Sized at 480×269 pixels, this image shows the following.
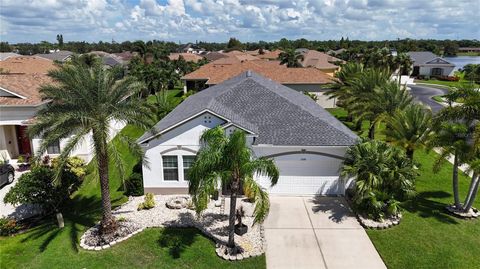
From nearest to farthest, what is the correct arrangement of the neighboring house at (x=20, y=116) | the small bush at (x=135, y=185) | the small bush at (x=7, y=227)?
the small bush at (x=7, y=227)
the small bush at (x=135, y=185)
the neighboring house at (x=20, y=116)

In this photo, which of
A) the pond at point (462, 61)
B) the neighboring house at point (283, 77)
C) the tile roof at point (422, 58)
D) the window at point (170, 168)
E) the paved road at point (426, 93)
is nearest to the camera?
the window at point (170, 168)

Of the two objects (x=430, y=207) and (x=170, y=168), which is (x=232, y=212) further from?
(x=430, y=207)

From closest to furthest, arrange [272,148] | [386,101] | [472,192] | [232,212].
→ [232,212]
[472,192]
[272,148]
[386,101]

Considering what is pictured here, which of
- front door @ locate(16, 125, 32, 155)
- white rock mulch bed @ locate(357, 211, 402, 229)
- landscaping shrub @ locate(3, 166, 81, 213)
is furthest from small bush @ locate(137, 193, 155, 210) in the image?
front door @ locate(16, 125, 32, 155)

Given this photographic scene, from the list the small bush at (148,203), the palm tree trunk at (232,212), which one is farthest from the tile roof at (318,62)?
the palm tree trunk at (232,212)

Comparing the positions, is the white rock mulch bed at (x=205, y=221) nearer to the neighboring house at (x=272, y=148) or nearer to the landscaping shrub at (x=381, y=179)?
the neighboring house at (x=272, y=148)

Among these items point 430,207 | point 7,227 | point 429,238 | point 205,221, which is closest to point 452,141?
point 430,207
